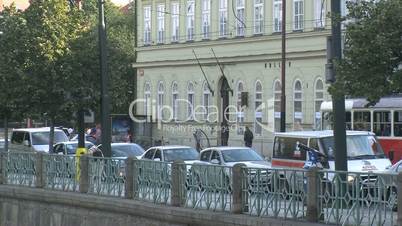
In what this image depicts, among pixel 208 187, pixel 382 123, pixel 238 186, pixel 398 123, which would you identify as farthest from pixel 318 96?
pixel 238 186

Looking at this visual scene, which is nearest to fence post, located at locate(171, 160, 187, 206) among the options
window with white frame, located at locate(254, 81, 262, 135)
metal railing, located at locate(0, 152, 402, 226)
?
metal railing, located at locate(0, 152, 402, 226)

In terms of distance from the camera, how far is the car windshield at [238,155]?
22.2 meters

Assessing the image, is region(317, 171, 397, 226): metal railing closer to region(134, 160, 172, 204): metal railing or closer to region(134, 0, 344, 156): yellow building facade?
region(134, 160, 172, 204): metal railing

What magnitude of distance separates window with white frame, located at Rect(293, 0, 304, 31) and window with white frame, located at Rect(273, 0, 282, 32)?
3.52ft

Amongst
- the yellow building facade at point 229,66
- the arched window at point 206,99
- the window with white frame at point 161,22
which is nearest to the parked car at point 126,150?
the yellow building facade at point 229,66

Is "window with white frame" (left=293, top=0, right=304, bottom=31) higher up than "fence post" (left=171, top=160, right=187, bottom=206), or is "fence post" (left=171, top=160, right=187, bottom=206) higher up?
"window with white frame" (left=293, top=0, right=304, bottom=31)

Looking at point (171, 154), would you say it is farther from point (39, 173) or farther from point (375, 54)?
point (375, 54)

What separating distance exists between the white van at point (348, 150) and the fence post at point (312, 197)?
6233 millimetres

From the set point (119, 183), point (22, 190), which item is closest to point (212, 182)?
point (119, 183)

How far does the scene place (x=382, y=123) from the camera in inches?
1103

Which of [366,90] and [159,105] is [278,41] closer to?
[159,105]

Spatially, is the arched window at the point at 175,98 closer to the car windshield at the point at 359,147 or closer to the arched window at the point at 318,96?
the arched window at the point at 318,96

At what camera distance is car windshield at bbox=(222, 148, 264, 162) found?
2220 cm

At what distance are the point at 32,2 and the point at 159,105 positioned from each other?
28.3m
